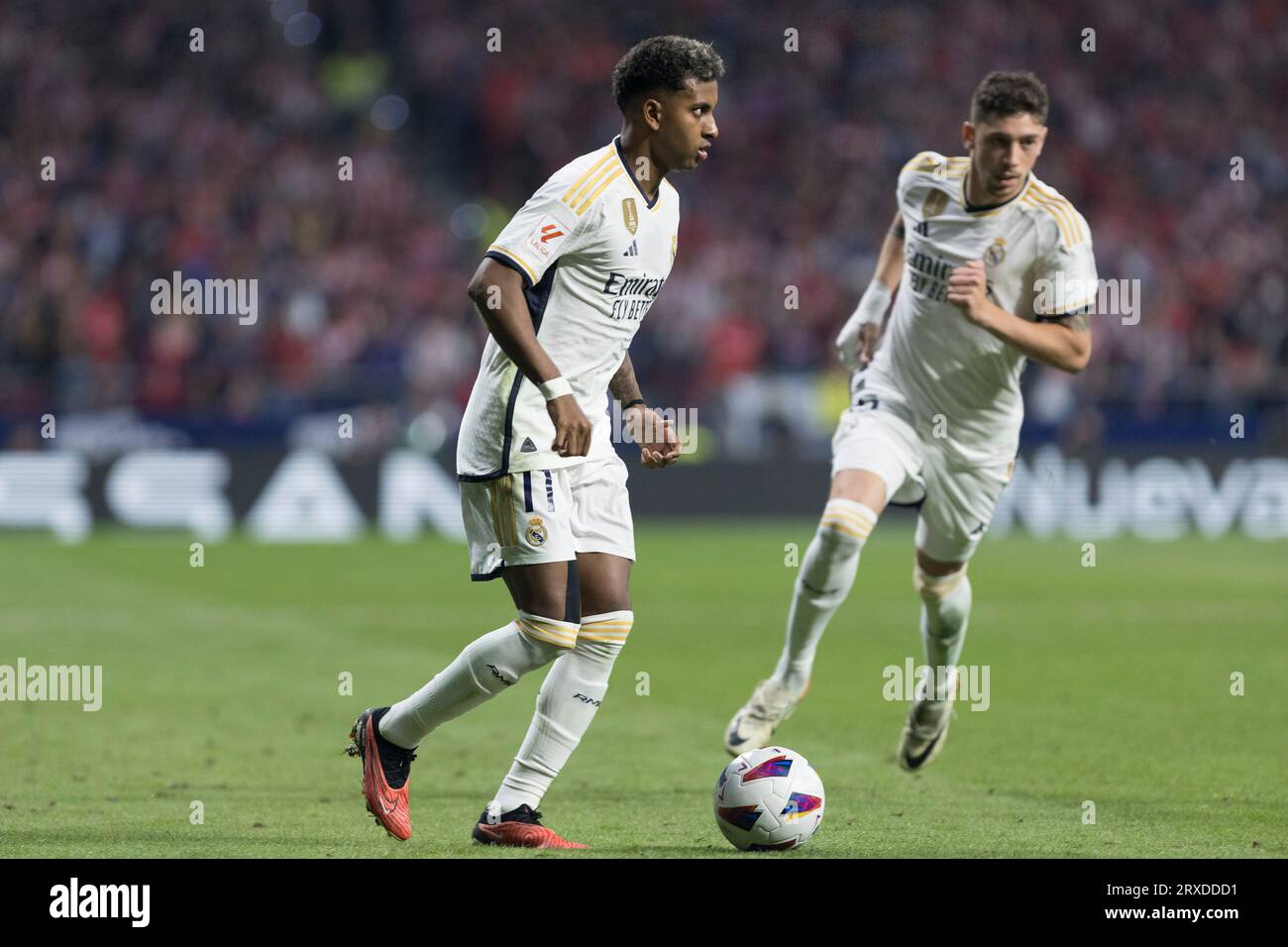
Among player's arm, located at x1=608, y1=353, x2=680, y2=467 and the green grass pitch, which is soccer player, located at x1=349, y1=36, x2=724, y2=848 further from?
the green grass pitch

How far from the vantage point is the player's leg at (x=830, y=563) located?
7141 mm

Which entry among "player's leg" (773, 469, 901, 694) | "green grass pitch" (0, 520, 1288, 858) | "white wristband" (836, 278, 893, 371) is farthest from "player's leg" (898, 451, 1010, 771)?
"white wristband" (836, 278, 893, 371)

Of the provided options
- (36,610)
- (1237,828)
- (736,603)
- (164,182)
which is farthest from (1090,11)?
(1237,828)

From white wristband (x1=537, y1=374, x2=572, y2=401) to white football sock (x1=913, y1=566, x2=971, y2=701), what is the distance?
9.21ft

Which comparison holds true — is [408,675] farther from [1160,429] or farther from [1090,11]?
[1090,11]

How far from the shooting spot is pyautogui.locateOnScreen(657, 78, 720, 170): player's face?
574 centimetres

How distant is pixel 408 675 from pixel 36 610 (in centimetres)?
444

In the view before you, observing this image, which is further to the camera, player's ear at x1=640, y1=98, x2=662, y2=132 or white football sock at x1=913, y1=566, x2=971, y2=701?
white football sock at x1=913, y1=566, x2=971, y2=701

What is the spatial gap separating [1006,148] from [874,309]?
1132 mm

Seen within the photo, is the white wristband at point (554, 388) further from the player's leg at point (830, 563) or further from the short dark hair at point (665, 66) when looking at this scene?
the player's leg at point (830, 563)

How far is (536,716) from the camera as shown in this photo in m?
5.92

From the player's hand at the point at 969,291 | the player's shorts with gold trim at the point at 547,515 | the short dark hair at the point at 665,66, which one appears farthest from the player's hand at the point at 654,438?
the player's hand at the point at 969,291

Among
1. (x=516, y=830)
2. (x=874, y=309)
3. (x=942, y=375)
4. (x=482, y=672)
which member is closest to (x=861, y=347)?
(x=874, y=309)
